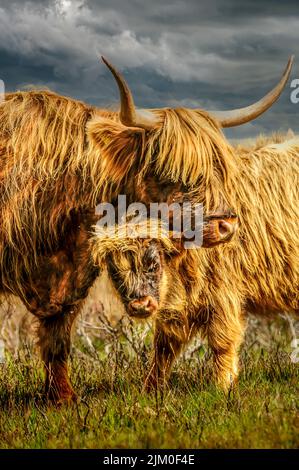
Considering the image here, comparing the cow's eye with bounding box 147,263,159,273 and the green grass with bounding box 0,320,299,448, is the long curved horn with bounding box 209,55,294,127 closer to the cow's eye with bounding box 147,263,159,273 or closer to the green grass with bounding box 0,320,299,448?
the cow's eye with bounding box 147,263,159,273

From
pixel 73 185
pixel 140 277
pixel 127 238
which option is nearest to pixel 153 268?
pixel 140 277

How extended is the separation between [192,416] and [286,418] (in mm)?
515

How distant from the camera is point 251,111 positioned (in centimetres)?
424

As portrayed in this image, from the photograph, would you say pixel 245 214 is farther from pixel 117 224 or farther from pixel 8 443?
pixel 8 443

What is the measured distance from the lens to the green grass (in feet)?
11.0

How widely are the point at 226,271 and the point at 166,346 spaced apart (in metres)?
0.62

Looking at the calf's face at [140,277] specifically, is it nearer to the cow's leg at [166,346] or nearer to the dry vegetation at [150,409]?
the dry vegetation at [150,409]

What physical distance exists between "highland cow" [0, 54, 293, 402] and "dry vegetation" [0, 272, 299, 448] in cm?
32

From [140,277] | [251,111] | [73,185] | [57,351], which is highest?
[251,111]

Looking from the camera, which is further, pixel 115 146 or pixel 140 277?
pixel 115 146

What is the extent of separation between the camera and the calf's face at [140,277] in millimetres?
3779

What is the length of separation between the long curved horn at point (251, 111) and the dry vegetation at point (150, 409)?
1091 millimetres

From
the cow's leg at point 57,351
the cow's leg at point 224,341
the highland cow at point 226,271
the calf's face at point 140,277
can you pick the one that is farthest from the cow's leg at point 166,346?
the calf's face at point 140,277

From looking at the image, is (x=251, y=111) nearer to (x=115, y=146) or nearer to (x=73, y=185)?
(x=115, y=146)
